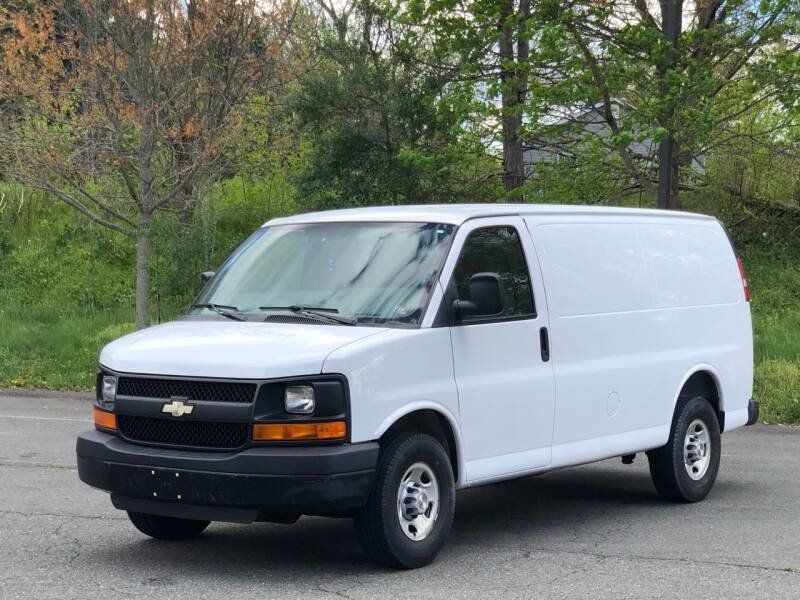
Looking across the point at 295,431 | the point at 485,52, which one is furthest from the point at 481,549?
the point at 485,52

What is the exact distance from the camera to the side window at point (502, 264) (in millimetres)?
7637

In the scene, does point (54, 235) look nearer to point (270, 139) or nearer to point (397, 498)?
point (270, 139)

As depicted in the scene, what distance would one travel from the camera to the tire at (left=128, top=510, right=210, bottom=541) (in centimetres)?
767

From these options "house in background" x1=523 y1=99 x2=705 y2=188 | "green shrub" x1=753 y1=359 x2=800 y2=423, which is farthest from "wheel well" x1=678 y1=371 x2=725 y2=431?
"house in background" x1=523 y1=99 x2=705 y2=188

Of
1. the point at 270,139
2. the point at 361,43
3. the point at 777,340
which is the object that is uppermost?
the point at 361,43

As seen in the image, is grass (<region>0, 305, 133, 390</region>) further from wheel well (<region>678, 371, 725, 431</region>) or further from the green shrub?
wheel well (<region>678, 371, 725, 431</region>)

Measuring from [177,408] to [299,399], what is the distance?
69 centimetres

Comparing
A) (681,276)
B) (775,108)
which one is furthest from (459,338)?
(775,108)

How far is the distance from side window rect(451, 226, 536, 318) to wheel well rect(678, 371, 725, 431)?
2038 millimetres

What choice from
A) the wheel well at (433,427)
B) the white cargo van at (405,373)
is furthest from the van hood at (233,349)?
the wheel well at (433,427)

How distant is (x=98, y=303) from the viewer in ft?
84.6

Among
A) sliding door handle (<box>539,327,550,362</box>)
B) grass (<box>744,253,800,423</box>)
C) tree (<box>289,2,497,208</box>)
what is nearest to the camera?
sliding door handle (<box>539,327,550,362</box>)

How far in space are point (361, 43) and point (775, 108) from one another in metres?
7.73

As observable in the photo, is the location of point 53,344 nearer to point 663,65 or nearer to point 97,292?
point 97,292
